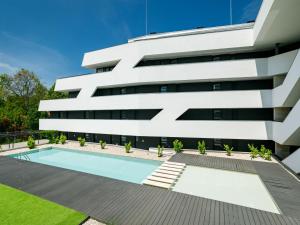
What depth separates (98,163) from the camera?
691 inches

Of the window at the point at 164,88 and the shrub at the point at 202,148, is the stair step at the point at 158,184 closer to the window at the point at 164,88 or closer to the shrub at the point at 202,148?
the shrub at the point at 202,148

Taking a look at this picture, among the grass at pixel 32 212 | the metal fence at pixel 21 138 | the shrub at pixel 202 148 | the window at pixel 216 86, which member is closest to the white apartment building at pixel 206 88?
the window at pixel 216 86

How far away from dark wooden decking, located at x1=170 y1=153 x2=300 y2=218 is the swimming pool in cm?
347

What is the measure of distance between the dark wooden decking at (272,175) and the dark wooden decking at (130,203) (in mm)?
1612

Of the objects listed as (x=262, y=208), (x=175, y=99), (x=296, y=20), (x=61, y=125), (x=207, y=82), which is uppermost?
(x=296, y=20)

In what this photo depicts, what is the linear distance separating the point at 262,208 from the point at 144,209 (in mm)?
5937

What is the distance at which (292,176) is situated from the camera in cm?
1222

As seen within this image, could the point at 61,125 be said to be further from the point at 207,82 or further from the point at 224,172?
the point at 224,172

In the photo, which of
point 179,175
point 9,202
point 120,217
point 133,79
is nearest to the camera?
point 120,217

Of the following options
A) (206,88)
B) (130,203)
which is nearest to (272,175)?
(130,203)

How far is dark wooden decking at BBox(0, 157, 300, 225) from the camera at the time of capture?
7547 mm

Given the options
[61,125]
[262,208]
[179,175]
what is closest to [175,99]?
[179,175]

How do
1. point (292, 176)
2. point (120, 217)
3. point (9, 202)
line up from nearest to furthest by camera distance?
point (120, 217)
point (9, 202)
point (292, 176)

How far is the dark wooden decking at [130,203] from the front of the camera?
7.55m
